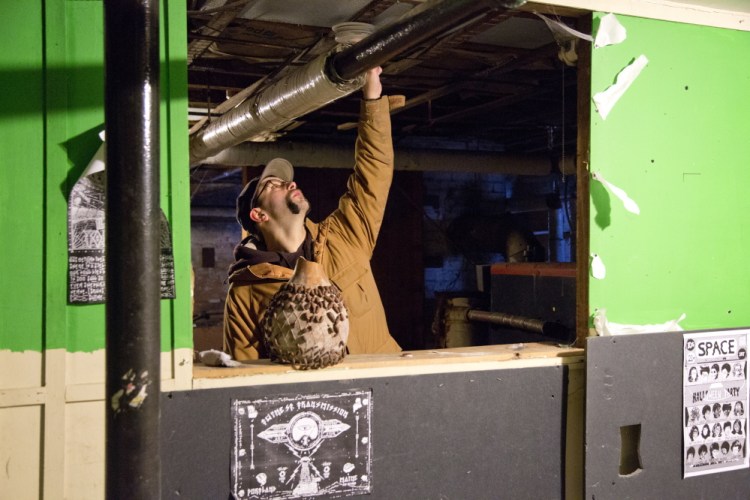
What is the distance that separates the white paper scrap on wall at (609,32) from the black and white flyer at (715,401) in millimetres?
942

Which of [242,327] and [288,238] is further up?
[288,238]

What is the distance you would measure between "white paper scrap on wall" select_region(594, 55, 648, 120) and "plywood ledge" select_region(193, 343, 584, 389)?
28.8 inches

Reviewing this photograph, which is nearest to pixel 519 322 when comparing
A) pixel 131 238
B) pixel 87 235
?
pixel 87 235

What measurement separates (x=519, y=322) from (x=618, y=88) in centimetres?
171

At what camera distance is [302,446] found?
175 cm

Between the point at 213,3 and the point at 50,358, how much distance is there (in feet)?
4.53

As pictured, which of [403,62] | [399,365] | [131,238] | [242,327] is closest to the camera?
[131,238]

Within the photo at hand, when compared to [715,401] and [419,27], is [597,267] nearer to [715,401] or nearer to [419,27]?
[715,401]

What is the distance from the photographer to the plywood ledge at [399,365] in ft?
5.59

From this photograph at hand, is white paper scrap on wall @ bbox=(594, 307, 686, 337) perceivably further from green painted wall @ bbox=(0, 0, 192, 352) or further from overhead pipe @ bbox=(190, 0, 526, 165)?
green painted wall @ bbox=(0, 0, 192, 352)

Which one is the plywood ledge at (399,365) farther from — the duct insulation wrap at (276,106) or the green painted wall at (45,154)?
the duct insulation wrap at (276,106)

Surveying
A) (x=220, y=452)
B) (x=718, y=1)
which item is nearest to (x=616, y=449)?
(x=220, y=452)

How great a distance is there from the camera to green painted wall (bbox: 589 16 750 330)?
211 centimetres

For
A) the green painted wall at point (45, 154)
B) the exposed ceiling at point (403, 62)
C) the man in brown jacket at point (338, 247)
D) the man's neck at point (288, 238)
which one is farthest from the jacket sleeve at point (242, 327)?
the exposed ceiling at point (403, 62)
